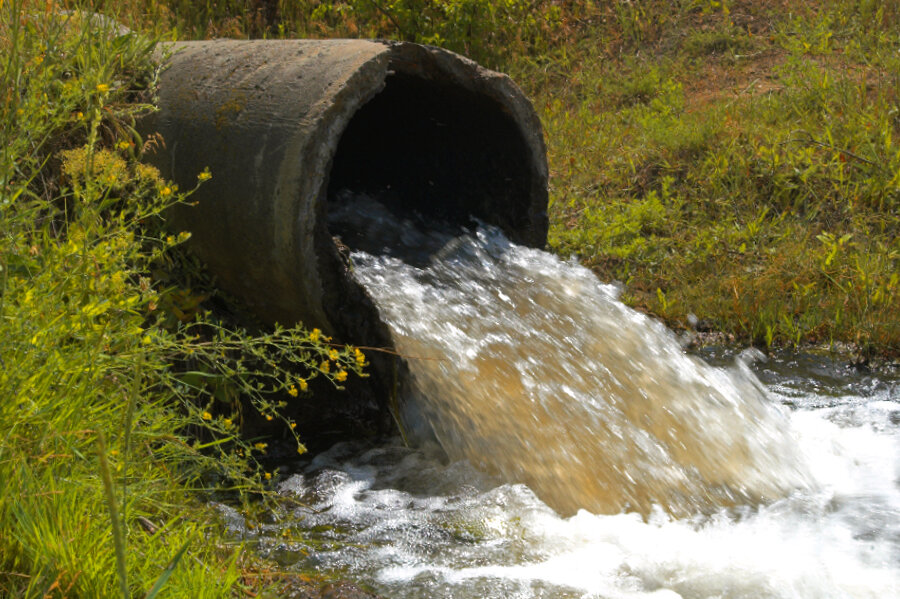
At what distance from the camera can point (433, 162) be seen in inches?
199

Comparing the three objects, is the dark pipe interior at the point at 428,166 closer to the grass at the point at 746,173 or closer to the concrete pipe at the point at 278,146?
the concrete pipe at the point at 278,146

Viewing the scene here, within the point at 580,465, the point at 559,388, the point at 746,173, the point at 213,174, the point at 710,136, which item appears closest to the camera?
the point at 580,465

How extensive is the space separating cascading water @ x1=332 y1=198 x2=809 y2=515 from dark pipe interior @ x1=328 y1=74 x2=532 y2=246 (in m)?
0.25

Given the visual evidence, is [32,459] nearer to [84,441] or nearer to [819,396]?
[84,441]

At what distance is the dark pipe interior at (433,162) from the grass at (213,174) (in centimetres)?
73

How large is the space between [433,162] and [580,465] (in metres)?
2.26

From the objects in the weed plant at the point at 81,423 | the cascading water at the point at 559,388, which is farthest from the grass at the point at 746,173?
the weed plant at the point at 81,423

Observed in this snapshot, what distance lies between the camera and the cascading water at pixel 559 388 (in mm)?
3328

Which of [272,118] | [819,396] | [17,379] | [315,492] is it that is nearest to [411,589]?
[315,492]

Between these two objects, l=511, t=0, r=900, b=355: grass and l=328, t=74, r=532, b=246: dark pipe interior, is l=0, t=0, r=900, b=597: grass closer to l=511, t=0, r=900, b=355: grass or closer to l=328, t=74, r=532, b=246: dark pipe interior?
l=511, t=0, r=900, b=355: grass

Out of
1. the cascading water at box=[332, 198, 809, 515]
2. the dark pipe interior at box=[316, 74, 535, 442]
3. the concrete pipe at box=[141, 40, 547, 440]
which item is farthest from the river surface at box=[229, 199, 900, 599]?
the concrete pipe at box=[141, 40, 547, 440]

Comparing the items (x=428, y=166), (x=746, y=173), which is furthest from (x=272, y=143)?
(x=746, y=173)

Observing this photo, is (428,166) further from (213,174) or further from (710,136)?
(710,136)

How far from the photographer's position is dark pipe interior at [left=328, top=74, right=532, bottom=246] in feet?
15.8
